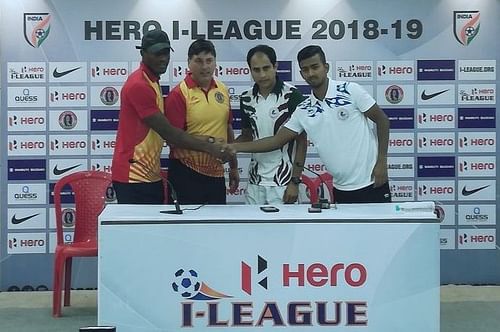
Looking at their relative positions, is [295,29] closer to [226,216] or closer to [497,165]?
[497,165]

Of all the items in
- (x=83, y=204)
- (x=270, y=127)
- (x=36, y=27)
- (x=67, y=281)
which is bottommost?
(x=67, y=281)

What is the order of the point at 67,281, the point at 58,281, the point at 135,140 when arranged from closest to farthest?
the point at 135,140 → the point at 58,281 → the point at 67,281

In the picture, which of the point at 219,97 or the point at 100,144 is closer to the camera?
the point at 219,97

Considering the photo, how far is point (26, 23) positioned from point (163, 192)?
1.61m

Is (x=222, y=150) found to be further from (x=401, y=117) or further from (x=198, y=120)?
(x=401, y=117)

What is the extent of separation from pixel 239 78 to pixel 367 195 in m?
1.52

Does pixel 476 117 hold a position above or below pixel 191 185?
above

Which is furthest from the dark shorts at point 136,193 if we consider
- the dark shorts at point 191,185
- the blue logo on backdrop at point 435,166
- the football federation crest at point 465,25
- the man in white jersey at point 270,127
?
the football federation crest at point 465,25

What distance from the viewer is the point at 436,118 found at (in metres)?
5.14

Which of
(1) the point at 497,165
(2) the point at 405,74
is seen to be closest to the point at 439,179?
(1) the point at 497,165

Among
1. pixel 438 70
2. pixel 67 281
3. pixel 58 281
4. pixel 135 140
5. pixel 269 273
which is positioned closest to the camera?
pixel 269 273

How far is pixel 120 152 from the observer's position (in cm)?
414

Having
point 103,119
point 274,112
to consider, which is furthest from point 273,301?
point 103,119

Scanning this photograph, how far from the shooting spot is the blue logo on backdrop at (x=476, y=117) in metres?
5.14
